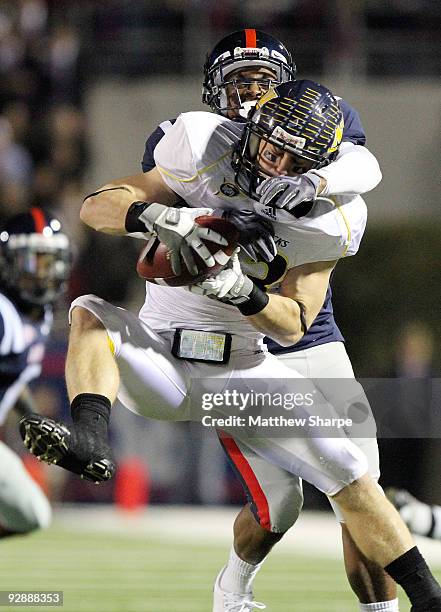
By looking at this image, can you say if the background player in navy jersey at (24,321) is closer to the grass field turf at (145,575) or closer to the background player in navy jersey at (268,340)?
the grass field turf at (145,575)

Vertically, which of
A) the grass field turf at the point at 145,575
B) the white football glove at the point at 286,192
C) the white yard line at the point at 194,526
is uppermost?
the white football glove at the point at 286,192

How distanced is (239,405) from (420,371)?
414 centimetres

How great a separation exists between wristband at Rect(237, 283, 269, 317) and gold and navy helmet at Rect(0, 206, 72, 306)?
1.69 metres

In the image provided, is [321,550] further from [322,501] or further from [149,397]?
[149,397]

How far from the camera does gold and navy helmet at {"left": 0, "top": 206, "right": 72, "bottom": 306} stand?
4715mm

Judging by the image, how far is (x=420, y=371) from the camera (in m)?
7.37

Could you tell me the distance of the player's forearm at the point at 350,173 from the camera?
3287 millimetres

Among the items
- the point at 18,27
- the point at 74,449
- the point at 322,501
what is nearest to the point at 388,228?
the point at 322,501

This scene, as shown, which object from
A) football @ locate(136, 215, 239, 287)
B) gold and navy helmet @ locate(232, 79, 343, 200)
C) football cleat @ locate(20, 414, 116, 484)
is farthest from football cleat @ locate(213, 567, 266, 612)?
gold and navy helmet @ locate(232, 79, 343, 200)

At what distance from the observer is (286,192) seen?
3.12 metres

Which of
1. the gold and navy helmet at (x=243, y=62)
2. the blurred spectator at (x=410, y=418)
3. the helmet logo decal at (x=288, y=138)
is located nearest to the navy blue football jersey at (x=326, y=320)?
the gold and navy helmet at (x=243, y=62)

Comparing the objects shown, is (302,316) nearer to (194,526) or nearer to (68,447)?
(68,447)

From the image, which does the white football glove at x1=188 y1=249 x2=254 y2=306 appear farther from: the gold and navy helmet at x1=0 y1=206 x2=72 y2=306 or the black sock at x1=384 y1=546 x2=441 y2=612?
the gold and navy helmet at x1=0 y1=206 x2=72 y2=306

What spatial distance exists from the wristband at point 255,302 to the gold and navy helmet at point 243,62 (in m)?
0.75
